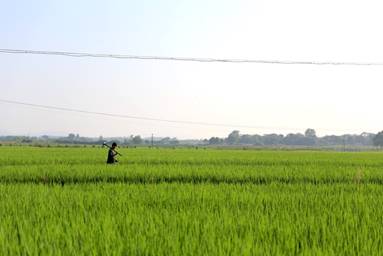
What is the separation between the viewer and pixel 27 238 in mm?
3881

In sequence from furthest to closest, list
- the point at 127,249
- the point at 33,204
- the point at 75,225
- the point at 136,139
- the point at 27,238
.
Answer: the point at 136,139, the point at 33,204, the point at 75,225, the point at 27,238, the point at 127,249

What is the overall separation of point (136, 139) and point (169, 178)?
163221mm

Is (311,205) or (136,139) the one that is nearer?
(311,205)

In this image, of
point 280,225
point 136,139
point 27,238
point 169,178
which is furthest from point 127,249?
point 136,139

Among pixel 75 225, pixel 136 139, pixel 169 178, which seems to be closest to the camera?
pixel 75 225

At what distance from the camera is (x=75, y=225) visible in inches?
171

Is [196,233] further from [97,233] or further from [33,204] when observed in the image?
[33,204]

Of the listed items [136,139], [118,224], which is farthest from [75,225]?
[136,139]

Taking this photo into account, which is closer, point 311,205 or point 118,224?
point 118,224

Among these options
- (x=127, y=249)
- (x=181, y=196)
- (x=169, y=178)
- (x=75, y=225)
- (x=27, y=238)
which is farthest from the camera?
(x=169, y=178)

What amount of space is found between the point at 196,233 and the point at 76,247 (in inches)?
39.8

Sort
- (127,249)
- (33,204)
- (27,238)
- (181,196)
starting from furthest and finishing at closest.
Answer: (181,196)
(33,204)
(27,238)
(127,249)

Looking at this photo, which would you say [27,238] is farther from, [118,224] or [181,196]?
[181,196]

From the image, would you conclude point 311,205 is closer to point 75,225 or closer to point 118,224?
point 118,224
